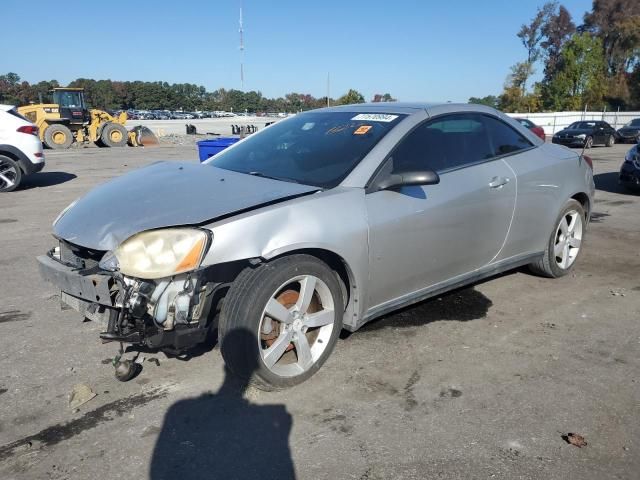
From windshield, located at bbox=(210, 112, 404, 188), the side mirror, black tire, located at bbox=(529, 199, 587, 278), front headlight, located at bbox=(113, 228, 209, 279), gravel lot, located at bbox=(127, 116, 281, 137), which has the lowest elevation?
black tire, located at bbox=(529, 199, 587, 278)

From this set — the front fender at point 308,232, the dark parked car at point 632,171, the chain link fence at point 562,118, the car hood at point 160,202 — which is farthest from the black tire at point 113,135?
the chain link fence at point 562,118

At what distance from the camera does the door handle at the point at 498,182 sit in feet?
13.3

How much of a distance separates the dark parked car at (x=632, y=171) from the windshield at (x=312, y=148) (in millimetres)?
8243

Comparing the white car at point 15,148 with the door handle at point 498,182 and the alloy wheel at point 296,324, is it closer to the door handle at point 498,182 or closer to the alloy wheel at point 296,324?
the alloy wheel at point 296,324

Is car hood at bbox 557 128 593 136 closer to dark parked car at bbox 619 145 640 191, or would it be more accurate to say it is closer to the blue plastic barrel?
dark parked car at bbox 619 145 640 191

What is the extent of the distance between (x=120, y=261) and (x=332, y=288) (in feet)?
3.88

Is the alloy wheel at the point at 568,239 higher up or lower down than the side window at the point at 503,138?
lower down

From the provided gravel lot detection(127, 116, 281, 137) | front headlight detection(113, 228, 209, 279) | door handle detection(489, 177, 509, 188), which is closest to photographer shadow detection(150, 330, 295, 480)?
front headlight detection(113, 228, 209, 279)

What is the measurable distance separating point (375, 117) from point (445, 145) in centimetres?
55

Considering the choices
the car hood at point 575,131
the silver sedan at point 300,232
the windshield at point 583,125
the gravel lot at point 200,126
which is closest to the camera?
the silver sedan at point 300,232

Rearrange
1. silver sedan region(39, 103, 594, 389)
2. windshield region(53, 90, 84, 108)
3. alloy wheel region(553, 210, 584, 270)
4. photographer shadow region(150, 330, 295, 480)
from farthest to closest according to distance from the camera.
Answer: windshield region(53, 90, 84, 108) → alloy wheel region(553, 210, 584, 270) → silver sedan region(39, 103, 594, 389) → photographer shadow region(150, 330, 295, 480)

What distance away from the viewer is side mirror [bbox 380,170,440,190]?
3.28 meters

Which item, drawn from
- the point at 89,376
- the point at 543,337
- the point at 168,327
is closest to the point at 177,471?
the point at 168,327

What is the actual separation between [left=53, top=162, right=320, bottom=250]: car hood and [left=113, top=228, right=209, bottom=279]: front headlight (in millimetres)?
48
